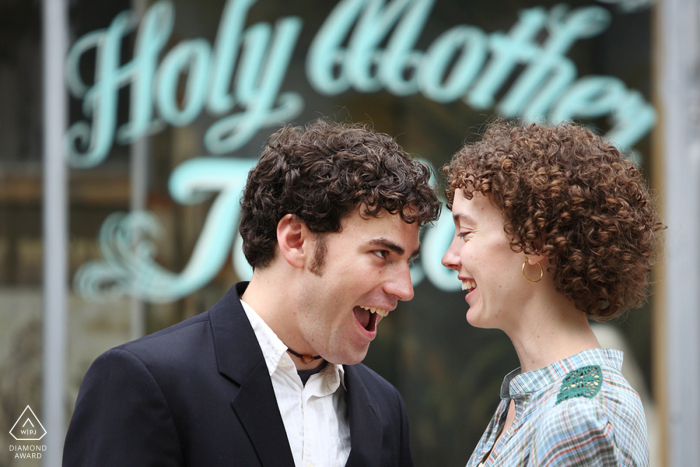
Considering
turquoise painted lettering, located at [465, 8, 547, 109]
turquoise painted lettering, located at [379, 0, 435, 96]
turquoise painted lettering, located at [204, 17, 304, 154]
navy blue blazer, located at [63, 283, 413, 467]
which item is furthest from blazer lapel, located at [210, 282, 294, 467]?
turquoise painted lettering, located at [465, 8, 547, 109]

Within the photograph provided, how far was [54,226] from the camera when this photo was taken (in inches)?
195

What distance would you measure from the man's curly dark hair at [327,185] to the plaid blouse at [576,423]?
754 mm

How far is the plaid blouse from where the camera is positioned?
5.80ft

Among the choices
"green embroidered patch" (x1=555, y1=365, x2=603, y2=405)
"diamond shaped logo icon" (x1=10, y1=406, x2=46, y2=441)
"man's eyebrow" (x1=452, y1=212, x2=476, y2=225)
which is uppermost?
"man's eyebrow" (x1=452, y1=212, x2=476, y2=225)

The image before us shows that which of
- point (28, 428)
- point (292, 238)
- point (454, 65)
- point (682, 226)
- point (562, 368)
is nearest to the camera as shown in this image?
point (562, 368)

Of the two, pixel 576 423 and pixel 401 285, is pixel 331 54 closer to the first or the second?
pixel 401 285

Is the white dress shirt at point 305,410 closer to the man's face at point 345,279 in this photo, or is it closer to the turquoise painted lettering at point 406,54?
the man's face at point 345,279

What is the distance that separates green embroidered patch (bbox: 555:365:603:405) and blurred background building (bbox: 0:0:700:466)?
10.4ft

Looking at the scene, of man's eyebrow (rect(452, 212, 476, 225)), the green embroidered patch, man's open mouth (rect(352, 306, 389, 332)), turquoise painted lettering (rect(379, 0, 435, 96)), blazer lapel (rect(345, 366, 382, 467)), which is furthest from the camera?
turquoise painted lettering (rect(379, 0, 435, 96))

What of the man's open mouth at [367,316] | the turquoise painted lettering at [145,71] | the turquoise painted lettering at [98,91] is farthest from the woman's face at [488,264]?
the turquoise painted lettering at [98,91]

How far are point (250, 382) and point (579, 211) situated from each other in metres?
1.19

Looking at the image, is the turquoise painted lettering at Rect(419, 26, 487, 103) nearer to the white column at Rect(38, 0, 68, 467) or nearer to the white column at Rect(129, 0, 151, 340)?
the white column at Rect(129, 0, 151, 340)

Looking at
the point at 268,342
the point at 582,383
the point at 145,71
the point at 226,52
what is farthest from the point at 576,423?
the point at 145,71

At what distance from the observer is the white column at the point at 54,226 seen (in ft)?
16.1
